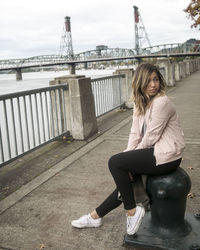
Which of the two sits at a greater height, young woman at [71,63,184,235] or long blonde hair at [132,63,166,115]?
long blonde hair at [132,63,166,115]

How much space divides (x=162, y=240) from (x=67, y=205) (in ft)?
4.20

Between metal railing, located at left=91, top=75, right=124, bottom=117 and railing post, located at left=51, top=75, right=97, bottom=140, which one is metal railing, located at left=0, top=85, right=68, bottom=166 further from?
metal railing, located at left=91, top=75, right=124, bottom=117

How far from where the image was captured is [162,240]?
2680mm

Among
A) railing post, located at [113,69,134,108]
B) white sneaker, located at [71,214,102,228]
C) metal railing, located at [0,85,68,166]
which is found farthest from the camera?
railing post, located at [113,69,134,108]

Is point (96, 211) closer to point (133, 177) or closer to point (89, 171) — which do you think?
point (133, 177)

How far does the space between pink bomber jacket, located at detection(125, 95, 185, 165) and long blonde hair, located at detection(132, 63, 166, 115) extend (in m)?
0.07

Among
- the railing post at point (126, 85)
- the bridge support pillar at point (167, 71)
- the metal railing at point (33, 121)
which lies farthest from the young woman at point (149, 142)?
the bridge support pillar at point (167, 71)

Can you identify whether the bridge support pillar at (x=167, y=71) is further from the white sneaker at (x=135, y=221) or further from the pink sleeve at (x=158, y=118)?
the white sneaker at (x=135, y=221)

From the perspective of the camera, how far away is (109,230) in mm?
3043

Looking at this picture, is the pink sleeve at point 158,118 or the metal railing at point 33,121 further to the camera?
the metal railing at point 33,121

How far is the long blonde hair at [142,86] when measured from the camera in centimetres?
270

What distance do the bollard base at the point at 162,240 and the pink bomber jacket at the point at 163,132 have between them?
64cm

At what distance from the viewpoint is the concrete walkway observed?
2908 millimetres

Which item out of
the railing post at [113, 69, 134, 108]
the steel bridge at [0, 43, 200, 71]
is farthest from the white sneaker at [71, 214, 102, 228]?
the steel bridge at [0, 43, 200, 71]
